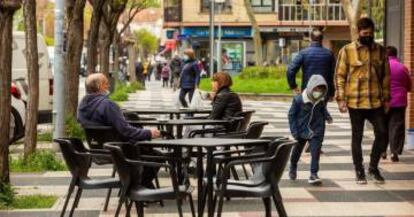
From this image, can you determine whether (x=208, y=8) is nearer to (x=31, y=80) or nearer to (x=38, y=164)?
(x=31, y=80)

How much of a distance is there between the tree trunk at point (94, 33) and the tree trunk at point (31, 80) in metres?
5.24

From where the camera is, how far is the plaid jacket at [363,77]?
10.9 m

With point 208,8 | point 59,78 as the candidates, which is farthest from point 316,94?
point 208,8

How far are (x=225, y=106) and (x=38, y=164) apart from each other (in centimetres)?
288

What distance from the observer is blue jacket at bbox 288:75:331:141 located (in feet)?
36.8

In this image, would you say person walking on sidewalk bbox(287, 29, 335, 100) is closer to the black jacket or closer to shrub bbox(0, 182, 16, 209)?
the black jacket

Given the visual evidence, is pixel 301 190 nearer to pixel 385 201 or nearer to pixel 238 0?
pixel 385 201

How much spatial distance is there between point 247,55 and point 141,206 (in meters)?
55.9

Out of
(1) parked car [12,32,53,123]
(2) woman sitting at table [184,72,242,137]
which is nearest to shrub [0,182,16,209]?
(2) woman sitting at table [184,72,242,137]

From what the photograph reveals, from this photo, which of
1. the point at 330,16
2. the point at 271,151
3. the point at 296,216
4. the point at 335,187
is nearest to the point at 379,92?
the point at 335,187

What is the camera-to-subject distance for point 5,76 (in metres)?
9.64

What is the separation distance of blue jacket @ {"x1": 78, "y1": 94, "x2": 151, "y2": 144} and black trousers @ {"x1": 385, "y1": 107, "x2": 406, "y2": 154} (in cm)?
504

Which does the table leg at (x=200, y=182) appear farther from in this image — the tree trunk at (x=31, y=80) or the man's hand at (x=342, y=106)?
the tree trunk at (x=31, y=80)

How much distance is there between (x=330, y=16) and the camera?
2418 inches
